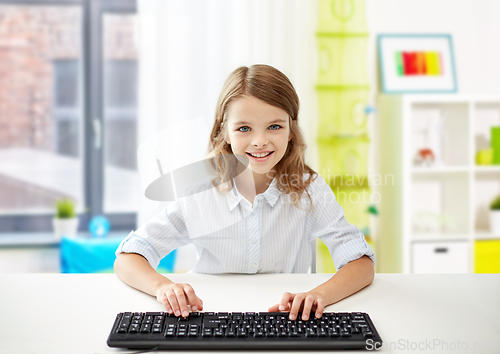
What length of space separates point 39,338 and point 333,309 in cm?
51

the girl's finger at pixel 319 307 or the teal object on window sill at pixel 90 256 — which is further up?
the girl's finger at pixel 319 307

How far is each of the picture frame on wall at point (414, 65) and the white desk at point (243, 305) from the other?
1569 millimetres

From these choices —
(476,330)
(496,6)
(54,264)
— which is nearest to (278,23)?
(496,6)

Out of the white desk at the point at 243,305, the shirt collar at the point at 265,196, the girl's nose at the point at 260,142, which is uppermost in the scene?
the girl's nose at the point at 260,142

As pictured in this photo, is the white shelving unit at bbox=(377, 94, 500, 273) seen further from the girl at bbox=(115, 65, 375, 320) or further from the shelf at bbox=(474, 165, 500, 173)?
the girl at bbox=(115, 65, 375, 320)

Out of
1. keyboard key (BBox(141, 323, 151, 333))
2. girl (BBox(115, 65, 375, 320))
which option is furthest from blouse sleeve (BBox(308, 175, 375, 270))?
keyboard key (BBox(141, 323, 151, 333))

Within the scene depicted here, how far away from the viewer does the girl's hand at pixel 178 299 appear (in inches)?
31.3

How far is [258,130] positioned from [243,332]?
521 millimetres

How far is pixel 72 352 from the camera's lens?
0.68 meters

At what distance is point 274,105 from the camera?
1079mm

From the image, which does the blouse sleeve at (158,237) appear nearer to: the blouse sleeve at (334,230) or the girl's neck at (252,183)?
the girl's neck at (252,183)

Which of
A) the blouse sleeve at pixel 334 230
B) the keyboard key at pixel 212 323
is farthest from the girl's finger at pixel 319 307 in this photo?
the blouse sleeve at pixel 334 230

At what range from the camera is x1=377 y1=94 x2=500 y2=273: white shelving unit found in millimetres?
2262

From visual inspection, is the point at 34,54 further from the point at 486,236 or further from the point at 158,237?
the point at 486,236
